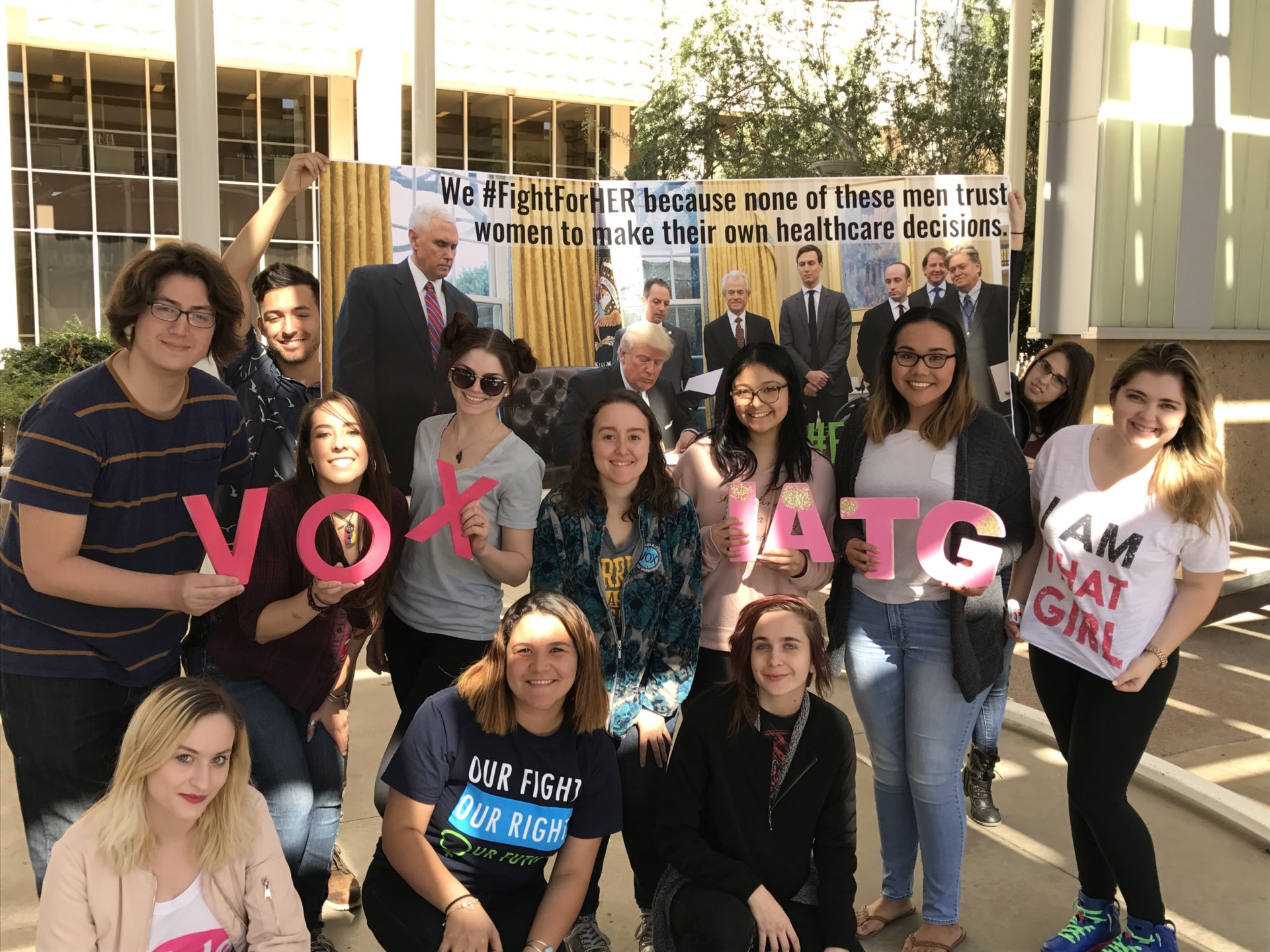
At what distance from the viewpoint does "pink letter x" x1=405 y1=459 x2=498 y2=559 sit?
2.98m

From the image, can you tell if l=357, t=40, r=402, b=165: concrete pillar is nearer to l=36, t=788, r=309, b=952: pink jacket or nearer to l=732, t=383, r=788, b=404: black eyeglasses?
l=732, t=383, r=788, b=404: black eyeglasses

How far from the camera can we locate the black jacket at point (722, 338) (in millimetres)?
4527

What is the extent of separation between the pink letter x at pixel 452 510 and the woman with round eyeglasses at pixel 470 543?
33 mm

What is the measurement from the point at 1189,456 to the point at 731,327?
6.89 feet

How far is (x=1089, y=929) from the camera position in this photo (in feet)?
10.4

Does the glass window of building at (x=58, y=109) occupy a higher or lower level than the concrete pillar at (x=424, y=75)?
higher

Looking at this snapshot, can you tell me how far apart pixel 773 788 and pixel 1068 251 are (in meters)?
6.92

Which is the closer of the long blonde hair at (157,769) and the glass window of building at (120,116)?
the long blonde hair at (157,769)

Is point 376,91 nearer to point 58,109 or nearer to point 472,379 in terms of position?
point 58,109

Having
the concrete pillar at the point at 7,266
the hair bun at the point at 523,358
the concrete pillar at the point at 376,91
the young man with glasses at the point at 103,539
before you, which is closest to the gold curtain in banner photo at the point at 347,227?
the hair bun at the point at 523,358

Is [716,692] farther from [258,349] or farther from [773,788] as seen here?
[258,349]

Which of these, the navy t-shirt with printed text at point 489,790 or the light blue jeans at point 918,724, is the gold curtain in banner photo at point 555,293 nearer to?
the light blue jeans at point 918,724

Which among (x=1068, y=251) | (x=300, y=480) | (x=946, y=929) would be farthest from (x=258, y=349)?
(x=1068, y=251)

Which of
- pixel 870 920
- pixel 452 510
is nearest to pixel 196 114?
pixel 452 510
